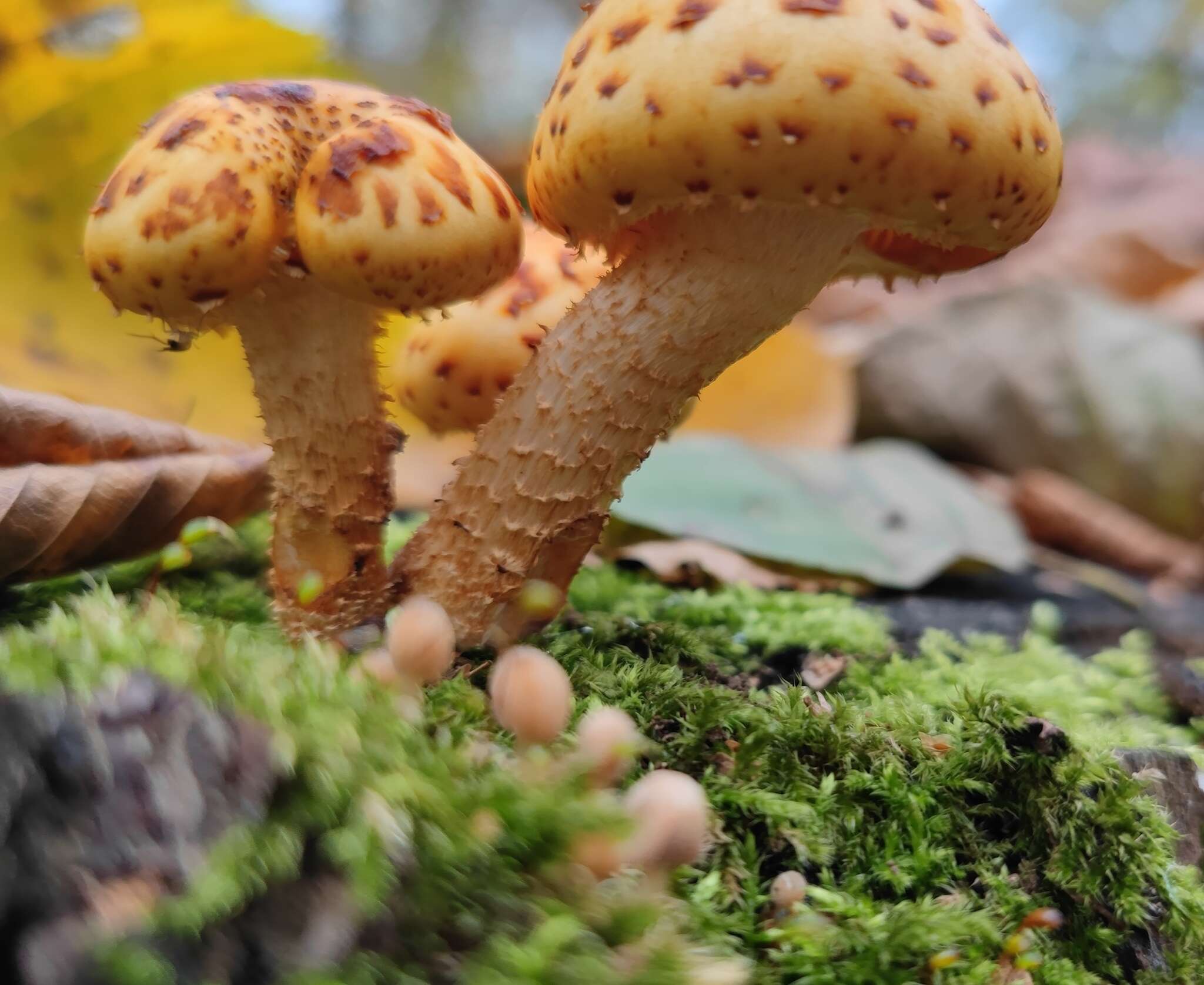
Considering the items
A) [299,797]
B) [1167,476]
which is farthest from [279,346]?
[1167,476]

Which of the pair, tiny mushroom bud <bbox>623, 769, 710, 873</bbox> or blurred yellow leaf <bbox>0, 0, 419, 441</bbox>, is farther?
blurred yellow leaf <bbox>0, 0, 419, 441</bbox>

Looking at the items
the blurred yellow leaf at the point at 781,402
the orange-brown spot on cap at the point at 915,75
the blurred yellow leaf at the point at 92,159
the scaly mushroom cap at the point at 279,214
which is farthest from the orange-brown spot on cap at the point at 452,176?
the blurred yellow leaf at the point at 781,402

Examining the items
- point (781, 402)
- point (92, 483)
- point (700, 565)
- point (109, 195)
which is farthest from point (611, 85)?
point (781, 402)

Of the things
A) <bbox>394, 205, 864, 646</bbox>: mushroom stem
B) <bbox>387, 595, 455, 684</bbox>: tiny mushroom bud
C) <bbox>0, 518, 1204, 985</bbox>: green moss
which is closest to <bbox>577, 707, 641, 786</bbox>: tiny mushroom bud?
<bbox>0, 518, 1204, 985</bbox>: green moss

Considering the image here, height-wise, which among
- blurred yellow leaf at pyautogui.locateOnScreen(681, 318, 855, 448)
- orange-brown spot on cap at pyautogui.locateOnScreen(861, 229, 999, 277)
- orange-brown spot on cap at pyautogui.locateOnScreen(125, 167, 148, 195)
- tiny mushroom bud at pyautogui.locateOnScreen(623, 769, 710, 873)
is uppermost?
orange-brown spot on cap at pyautogui.locateOnScreen(125, 167, 148, 195)

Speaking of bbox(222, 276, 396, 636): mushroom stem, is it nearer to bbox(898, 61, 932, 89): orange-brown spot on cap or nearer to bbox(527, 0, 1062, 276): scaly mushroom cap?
bbox(527, 0, 1062, 276): scaly mushroom cap

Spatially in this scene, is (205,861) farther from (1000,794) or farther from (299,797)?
(1000,794)

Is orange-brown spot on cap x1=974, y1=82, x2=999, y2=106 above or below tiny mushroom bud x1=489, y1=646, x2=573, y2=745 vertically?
above

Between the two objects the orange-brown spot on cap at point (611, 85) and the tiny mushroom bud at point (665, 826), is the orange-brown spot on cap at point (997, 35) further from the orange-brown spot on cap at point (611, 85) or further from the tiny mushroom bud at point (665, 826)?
the tiny mushroom bud at point (665, 826)

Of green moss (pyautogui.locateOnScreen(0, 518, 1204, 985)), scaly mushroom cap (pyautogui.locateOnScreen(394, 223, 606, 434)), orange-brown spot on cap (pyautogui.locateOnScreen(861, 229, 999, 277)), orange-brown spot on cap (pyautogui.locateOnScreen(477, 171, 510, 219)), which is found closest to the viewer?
green moss (pyautogui.locateOnScreen(0, 518, 1204, 985))
